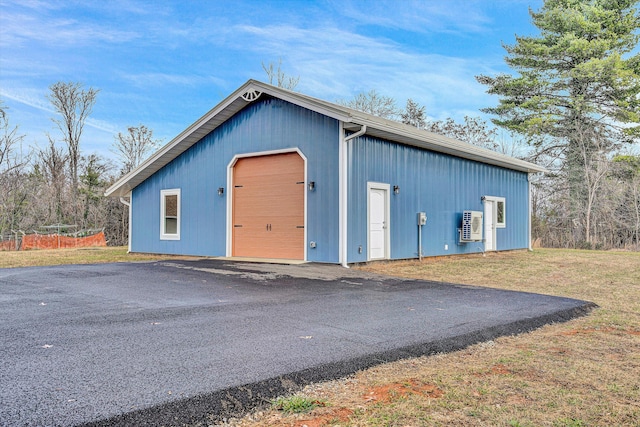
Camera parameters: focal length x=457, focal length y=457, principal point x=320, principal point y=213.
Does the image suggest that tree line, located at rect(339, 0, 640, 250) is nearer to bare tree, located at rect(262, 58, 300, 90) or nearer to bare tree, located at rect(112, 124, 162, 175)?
bare tree, located at rect(262, 58, 300, 90)

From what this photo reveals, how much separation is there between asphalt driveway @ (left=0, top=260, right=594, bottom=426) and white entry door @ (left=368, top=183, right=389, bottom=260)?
2387 millimetres

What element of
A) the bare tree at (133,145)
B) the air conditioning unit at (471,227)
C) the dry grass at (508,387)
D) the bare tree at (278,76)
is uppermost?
the bare tree at (278,76)

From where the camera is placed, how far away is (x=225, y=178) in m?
12.0

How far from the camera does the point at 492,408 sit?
2.61m

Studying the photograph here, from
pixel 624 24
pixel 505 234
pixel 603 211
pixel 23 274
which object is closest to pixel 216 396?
pixel 23 274

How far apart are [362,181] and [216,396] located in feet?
25.9

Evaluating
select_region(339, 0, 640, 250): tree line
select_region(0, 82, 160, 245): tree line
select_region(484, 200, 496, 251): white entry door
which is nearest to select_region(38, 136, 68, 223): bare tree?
select_region(0, 82, 160, 245): tree line

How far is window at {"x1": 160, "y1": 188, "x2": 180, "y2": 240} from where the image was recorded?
1318cm

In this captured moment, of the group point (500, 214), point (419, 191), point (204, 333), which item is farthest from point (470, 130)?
point (204, 333)

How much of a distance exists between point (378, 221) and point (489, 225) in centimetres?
584

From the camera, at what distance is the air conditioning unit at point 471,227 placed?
13.0 m

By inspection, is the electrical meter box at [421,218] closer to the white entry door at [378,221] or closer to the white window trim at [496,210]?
the white entry door at [378,221]

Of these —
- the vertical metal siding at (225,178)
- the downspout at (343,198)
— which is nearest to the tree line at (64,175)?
the vertical metal siding at (225,178)

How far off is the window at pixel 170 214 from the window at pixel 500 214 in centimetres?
1013
